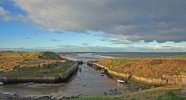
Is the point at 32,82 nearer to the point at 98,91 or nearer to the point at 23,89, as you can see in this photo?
the point at 23,89

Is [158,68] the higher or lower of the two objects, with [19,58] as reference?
lower

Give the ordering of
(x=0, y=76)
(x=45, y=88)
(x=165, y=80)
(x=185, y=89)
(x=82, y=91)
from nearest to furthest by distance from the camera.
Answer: (x=185, y=89) → (x=82, y=91) → (x=45, y=88) → (x=165, y=80) → (x=0, y=76)

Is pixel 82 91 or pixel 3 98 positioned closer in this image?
pixel 3 98

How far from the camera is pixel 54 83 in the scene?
71188mm

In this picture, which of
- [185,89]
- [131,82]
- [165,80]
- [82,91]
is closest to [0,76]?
[82,91]

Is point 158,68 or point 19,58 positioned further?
point 19,58

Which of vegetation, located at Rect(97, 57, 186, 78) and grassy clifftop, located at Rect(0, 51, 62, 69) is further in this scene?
grassy clifftop, located at Rect(0, 51, 62, 69)

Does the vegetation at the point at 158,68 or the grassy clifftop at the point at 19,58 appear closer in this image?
the vegetation at the point at 158,68

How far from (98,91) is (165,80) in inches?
683

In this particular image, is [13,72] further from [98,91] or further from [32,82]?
[98,91]

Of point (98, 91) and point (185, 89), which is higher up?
point (185, 89)

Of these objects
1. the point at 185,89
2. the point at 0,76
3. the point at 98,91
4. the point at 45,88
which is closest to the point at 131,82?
the point at 98,91

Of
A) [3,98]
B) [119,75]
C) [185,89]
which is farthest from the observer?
[119,75]

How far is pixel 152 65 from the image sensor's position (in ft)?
264
